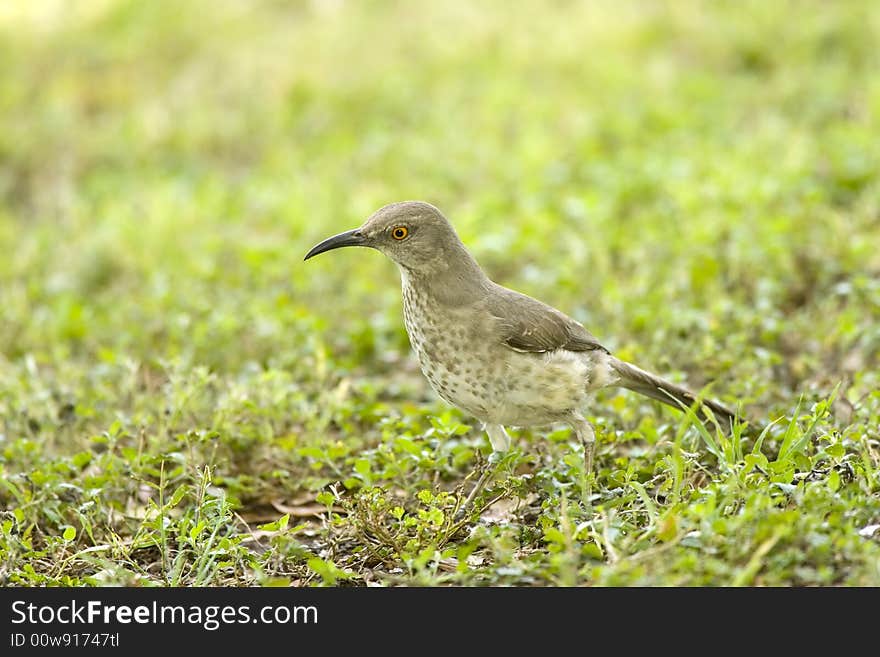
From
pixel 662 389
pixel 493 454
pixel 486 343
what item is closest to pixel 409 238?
pixel 486 343

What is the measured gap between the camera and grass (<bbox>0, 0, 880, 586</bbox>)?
15.0ft

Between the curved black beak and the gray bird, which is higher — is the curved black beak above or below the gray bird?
above

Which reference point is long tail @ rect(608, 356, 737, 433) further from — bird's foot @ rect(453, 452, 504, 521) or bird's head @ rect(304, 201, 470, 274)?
bird's head @ rect(304, 201, 470, 274)

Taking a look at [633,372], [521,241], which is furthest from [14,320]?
[633,372]

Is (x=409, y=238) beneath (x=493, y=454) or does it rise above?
above

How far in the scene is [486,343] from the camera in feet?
16.3

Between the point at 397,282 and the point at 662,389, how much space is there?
10.2ft

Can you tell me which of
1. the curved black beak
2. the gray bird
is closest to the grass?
the gray bird

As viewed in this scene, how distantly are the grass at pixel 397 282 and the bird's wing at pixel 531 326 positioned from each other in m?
0.50

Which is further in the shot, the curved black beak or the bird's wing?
the curved black beak

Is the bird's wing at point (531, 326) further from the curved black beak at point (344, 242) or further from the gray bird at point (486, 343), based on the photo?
the curved black beak at point (344, 242)

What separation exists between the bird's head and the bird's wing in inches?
12.1

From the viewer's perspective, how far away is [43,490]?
5.12m

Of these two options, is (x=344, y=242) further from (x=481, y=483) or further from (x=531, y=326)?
(x=481, y=483)
